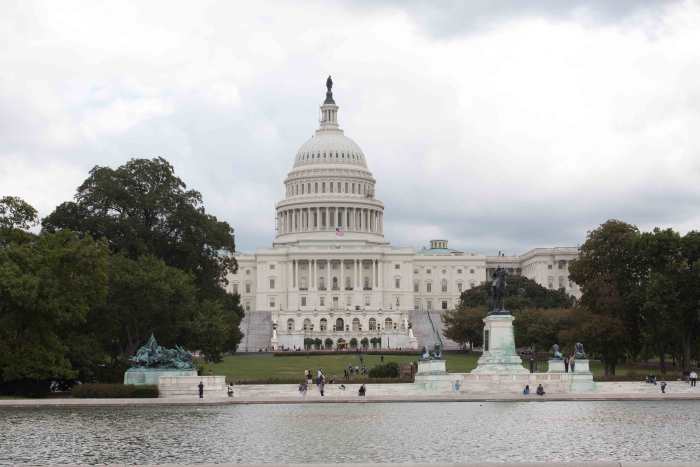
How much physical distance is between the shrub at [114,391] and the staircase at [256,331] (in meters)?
88.4

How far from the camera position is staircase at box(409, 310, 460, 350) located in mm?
151663

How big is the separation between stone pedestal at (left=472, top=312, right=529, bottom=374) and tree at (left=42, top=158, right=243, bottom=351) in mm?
23319

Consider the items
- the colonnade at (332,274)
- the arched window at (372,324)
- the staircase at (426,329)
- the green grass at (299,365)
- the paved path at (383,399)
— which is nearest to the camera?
the paved path at (383,399)

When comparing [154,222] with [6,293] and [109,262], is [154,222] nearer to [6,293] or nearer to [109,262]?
[109,262]

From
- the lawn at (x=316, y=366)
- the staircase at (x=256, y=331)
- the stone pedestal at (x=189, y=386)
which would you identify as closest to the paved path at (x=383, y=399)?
the stone pedestal at (x=189, y=386)

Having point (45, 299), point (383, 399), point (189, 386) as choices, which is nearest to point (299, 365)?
point (189, 386)

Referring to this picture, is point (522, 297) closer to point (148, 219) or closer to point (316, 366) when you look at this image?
point (316, 366)

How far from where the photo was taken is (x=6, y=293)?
5841 cm

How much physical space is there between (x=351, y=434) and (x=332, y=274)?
155 m

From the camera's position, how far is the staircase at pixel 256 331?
506ft

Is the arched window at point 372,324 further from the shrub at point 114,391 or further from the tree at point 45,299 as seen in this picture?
the shrub at point 114,391

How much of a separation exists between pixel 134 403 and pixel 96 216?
30.0 metres

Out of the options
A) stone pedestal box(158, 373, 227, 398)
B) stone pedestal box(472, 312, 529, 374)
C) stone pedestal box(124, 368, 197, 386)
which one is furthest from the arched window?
stone pedestal box(124, 368, 197, 386)

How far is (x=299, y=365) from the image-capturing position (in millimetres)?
102938
